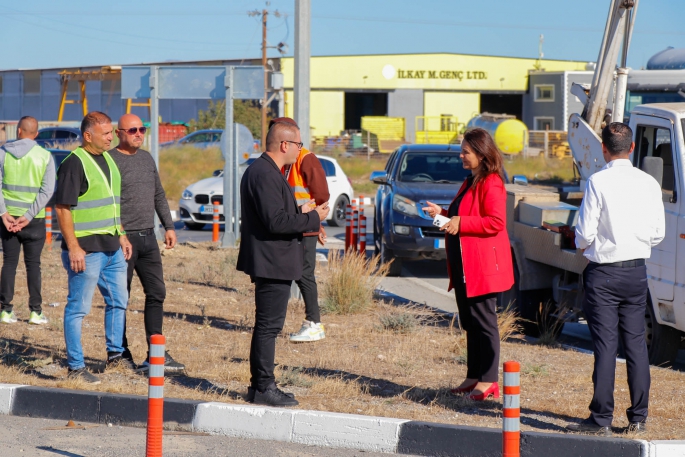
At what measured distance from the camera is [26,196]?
8.95 meters

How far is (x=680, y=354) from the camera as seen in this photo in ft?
29.5

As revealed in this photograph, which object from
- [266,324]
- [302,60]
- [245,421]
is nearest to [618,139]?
[266,324]

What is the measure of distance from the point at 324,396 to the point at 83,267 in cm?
186

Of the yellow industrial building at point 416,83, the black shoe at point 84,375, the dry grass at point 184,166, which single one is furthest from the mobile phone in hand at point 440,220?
the yellow industrial building at point 416,83

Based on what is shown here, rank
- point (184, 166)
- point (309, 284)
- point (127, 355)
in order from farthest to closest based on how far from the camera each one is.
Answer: point (184, 166) → point (309, 284) → point (127, 355)

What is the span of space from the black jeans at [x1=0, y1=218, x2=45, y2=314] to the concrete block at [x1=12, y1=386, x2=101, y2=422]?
288 centimetres

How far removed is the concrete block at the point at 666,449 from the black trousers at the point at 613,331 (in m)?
0.41

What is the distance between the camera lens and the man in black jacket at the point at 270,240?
6000 millimetres

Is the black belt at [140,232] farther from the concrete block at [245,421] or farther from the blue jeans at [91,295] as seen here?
the concrete block at [245,421]

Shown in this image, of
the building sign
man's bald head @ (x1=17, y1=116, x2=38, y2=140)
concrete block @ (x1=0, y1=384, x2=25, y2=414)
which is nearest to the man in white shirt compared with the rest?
concrete block @ (x1=0, y1=384, x2=25, y2=414)

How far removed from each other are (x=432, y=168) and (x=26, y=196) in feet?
23.4

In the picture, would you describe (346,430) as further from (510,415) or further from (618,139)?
(618,139)

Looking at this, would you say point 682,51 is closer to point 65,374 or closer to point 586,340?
point 586,340

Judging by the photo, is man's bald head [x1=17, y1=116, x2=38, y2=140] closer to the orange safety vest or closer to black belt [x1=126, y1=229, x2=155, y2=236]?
black belt [x1=126, y1=229, x2=155, y2=236]
